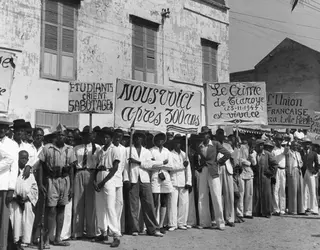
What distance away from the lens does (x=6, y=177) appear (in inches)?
288

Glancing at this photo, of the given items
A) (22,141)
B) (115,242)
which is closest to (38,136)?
(22,141)

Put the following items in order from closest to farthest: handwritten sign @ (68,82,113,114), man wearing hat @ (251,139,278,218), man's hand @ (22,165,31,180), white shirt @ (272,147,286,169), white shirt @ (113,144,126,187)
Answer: man's hand @ (22,165,31,180) → white shirt @ (113,144,126,187) → handwritten sign @ (68,82,113,114) → man wearing hat @ (251,139,278,218) → white shirt @ (272,147,286,169)

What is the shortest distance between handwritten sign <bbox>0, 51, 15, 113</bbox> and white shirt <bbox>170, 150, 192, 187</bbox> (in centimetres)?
354

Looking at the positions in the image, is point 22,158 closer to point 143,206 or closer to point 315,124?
point 143,206

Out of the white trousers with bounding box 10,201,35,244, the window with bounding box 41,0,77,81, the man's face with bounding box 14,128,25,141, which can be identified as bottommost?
the white trousers with bounding box 10,201,35,244

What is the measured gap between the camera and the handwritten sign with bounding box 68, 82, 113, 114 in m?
10.5

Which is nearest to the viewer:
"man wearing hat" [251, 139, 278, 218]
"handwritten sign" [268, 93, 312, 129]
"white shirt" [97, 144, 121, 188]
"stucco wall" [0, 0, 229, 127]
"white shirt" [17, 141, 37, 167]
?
"white shirt" [17, 141, 37, 167]

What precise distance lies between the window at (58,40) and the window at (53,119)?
38.9 inches

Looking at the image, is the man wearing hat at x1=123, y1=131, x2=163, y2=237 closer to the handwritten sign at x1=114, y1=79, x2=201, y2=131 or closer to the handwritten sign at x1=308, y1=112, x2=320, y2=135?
the handwritten sign at x1=114, y1=79, x2=201, y2=131

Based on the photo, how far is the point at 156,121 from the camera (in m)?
10.4

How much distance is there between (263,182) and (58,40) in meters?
6.68

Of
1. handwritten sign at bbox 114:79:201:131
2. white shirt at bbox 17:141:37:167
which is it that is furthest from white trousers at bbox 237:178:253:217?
white shirt at bbox 17:141:37:167

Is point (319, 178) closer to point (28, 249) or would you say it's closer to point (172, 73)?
point (172, 73)

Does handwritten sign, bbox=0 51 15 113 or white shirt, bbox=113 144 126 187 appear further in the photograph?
white shirt, bbox=113 144 126 187
